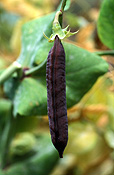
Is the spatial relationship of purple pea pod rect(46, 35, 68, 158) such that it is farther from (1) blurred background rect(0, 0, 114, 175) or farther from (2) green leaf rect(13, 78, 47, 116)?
(1) blurred background rect(0, 0, 114, 175)

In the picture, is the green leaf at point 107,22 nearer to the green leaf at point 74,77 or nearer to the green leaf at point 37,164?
the green leaf at point 74,77

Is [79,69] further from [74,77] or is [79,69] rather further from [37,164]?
[37,164]

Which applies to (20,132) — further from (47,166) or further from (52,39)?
(52,39)

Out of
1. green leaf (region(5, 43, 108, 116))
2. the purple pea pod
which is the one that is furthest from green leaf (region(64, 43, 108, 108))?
the purple pea pod

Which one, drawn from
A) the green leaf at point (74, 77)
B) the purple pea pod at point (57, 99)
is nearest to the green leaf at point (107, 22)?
the green leaf at point (74, 77)

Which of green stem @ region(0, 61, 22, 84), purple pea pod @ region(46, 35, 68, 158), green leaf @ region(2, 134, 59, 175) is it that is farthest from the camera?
green leaf @ region(2, 134, 59, 175)

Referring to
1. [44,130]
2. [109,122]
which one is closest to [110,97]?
[109,122]

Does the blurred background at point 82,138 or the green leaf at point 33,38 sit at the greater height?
the green leaf at point 33,38

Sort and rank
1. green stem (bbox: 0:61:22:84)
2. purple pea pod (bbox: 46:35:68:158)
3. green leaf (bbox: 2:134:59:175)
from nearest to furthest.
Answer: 1. purple pea pod (bbox: 46:35:68:158)
2. green stem (bbox: 0:61:22:84)
3. green leaf (bbox: 2:134:59:175)

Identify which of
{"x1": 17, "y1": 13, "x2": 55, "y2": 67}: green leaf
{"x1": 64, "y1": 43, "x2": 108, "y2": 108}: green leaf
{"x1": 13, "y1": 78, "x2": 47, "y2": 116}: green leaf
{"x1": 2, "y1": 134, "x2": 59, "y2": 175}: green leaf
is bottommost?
{"x1": 2, "y1": 134, "x2": 59, "y2": 175}: green leaf
